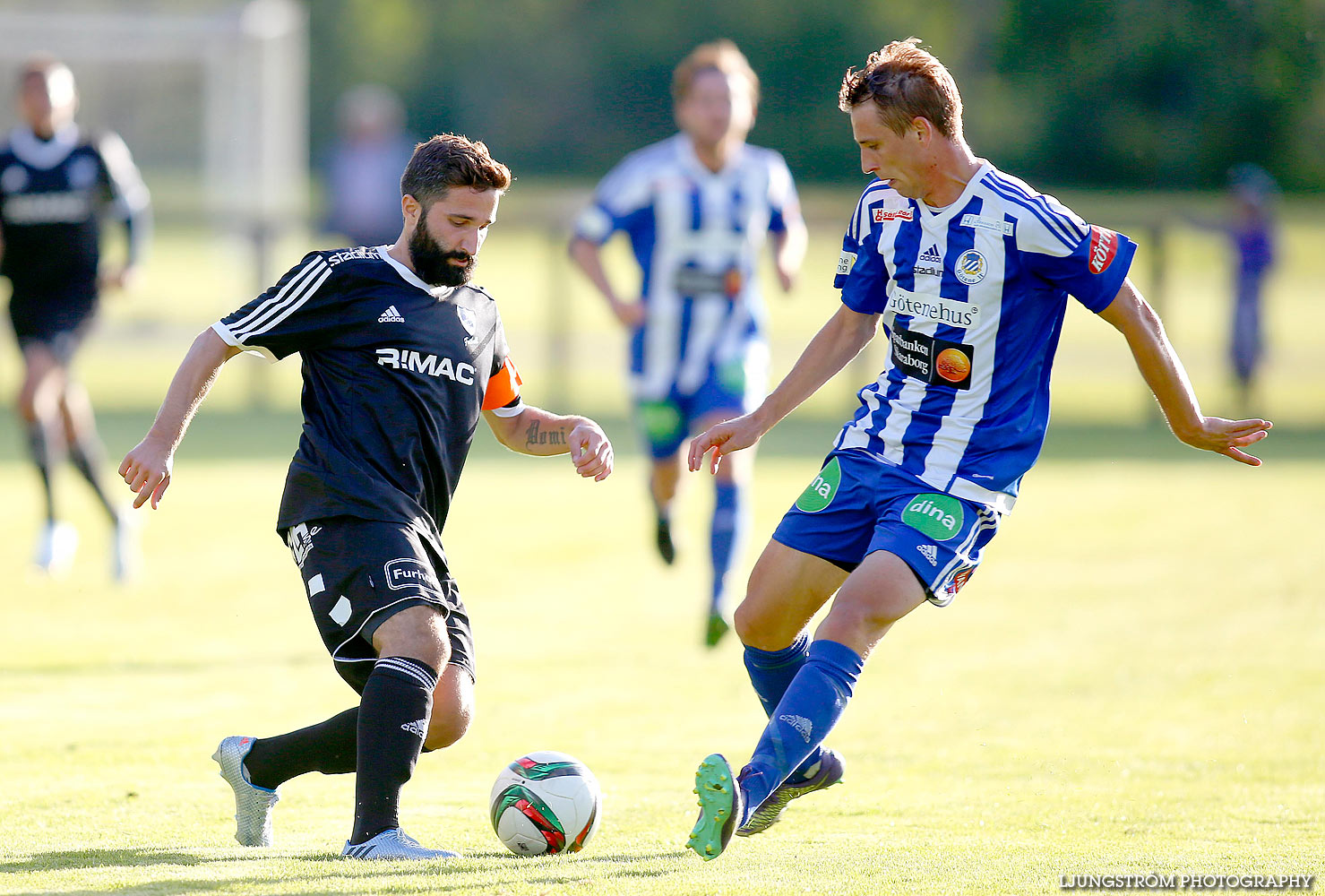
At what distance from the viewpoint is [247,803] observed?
4.07 m

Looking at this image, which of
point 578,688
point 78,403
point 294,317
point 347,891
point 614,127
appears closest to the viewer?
point 347,891

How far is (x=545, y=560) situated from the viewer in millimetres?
9078

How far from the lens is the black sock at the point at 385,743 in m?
3.70

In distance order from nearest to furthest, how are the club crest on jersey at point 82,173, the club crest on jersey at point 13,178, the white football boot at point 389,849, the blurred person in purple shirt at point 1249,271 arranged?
the white football boot at point 389,849 → the club crest on jersey at point 13,178 → the club crest on jersey at point 82,173 → the blurred person in purple shirt at point 1249,271

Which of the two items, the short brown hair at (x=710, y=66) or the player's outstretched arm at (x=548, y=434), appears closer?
the player's outstretched arm at (x=548, y=434)

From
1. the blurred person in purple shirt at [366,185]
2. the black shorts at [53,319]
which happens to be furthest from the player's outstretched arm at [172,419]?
the blurred person in purple shirt at [366,185]

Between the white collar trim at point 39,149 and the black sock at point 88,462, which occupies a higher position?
the white collar trim at point 39,149

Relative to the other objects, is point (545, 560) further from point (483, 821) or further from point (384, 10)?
point (384, 10)

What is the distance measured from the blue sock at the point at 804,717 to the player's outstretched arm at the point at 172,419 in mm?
1542

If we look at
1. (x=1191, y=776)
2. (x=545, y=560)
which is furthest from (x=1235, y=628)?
(x=545, y=560)

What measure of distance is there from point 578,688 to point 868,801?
5.85ft

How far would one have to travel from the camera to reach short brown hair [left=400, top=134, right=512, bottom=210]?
394 cm

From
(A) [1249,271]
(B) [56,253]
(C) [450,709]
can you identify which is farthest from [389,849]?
(A) [1249,271]

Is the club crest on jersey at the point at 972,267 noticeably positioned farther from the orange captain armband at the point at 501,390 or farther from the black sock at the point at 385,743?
the black sock at the point at 385,743
